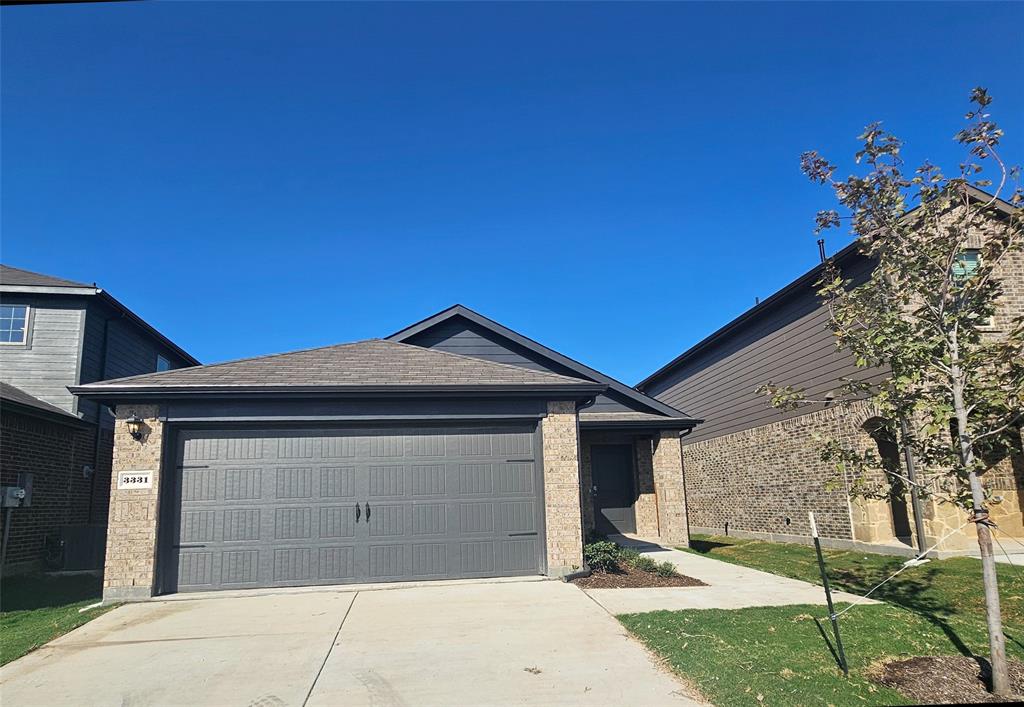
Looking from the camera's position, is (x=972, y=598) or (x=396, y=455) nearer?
(x=972, y=598)

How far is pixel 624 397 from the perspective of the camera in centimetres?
1627

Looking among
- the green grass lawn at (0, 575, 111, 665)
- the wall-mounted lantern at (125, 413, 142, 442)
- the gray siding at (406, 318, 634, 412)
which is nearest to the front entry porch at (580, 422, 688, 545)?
the gray siding at (406, 318, 634, 412)

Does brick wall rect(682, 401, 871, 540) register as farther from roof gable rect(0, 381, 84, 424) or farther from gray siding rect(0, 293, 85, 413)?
gray siding rect(0, 293, 85, 413)

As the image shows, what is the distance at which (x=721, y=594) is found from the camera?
8703mm

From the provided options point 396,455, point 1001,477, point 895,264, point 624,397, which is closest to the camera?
point 895,264

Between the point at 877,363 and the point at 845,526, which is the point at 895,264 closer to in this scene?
the point at 877,363

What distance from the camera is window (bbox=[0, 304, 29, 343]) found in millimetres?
14011

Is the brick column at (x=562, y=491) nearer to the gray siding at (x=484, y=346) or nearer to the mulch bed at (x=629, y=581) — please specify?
the mulch bed at (x=629, y=581)

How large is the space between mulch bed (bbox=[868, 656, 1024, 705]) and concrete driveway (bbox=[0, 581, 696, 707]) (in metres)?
1.79

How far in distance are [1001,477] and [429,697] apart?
43.4ft

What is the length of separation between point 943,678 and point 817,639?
113cm

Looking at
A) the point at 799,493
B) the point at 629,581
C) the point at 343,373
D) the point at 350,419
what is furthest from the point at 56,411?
the point at 799,493

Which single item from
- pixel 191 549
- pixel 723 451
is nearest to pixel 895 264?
pixel 191 549

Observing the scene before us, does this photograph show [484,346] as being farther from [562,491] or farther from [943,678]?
[943,678]
